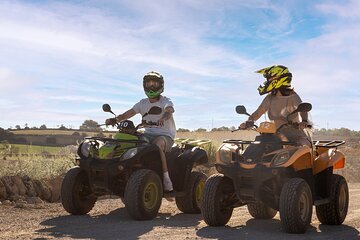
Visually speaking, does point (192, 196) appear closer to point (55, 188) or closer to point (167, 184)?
point (167, 184)

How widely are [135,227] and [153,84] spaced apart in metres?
3.14

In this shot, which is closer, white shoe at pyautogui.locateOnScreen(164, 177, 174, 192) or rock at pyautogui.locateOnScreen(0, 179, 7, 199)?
white shoe at pyautogui.locateOnScreen(164, 177, 174, 192)

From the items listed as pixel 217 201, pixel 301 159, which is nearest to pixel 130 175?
pixel 217 201

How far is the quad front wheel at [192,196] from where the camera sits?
10766 mm

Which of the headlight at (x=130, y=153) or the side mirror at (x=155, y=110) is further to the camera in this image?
the side mirror at (x=155, y=110)

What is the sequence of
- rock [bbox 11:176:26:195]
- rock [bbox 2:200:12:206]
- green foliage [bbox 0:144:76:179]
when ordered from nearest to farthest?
rock [bbox 2:200:12:206] → rock [bbox 11:176:26:195] → green foliage [bbox 0:144:76:179]

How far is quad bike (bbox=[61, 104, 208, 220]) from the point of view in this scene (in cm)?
951

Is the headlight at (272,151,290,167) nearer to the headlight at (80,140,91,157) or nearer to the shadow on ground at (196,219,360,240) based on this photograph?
the shadow on ground at (196,219,360,240)

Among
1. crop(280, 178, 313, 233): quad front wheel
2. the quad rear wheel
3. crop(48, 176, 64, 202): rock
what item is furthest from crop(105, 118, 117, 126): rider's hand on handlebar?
crop(280, 178, 313, 233): quad front wheel

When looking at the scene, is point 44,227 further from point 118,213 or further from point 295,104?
point 295,104

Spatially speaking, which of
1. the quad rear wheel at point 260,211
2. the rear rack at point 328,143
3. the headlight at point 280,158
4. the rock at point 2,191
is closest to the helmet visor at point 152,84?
the quad rear wheel at point 260,211

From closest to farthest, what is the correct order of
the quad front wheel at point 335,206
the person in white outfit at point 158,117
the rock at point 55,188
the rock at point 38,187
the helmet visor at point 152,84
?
1. the quad front wheel at point 335,206
2. the person in white outfit at point 158,117
3. the helmet visor at point 152,84
4. the rock at point 38,187
5. the rock at point 55,188

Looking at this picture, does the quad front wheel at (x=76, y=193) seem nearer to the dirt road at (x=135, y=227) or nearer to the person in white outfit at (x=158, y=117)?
the dirt road at (x=135, y=227)

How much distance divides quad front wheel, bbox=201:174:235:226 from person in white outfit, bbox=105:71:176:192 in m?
1.48
